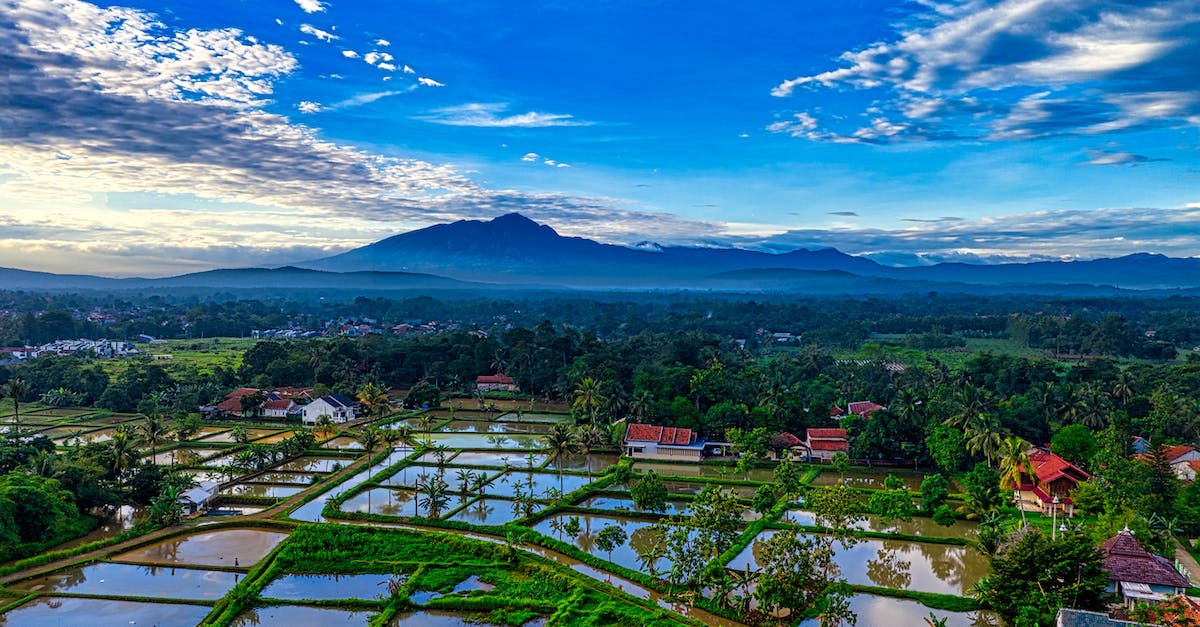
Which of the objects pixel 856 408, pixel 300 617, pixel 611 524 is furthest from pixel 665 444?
pixel 300 617

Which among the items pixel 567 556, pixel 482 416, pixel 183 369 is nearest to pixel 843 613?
pixel 567 556

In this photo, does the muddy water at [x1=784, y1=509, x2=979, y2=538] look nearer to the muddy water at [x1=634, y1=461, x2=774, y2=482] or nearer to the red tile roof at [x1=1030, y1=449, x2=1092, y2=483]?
the red tile roof at [x1=1030, y1=449, x2=1092, y2=483]

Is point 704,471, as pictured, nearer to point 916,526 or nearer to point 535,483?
point 535,483

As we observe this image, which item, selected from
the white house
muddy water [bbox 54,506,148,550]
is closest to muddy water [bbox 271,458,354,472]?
muddy water [bbox 54,506,148,550]

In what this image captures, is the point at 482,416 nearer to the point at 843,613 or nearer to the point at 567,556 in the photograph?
the point at 567,556

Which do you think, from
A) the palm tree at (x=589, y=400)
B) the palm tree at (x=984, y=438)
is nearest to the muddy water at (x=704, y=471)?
the palm tree at (x=589, y=400)

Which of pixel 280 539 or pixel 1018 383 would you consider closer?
pixel 280 539

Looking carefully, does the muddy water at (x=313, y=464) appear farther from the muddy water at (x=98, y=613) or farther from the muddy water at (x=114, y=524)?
the muddy water at (x=98, y=613)
